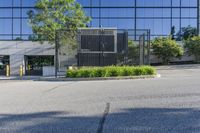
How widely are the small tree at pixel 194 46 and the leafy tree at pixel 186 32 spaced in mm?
4822

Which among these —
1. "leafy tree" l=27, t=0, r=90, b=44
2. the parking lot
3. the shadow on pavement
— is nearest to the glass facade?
"leafy tree" l=27, t=0, r=90, b=44

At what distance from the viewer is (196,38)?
45.8 m

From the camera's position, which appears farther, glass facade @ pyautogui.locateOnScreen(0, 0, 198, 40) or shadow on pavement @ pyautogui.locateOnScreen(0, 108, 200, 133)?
glass facade @ pyautogui.locateOnScreen(0, 0, 198, 40)

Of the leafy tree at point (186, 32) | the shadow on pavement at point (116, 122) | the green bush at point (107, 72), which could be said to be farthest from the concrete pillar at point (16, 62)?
the shadow on pavement at point (116, 122)

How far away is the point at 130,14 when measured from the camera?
51781mm

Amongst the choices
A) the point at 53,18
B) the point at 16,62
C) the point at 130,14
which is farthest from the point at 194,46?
the point at 16,62

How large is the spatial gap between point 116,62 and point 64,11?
37.4 ft

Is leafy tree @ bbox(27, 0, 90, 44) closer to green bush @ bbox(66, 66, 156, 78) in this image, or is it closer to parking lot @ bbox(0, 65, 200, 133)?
green bush @ bbox(66, 66, 156, 78)

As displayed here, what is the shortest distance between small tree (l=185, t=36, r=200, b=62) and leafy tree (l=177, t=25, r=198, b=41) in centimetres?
482

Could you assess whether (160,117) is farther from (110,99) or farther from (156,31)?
(156,31)

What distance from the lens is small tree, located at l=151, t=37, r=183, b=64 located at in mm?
44719

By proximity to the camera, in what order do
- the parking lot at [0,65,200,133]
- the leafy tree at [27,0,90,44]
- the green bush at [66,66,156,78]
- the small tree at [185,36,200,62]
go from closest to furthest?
the parking lot at [0,65,200,133] < the green bush at [66,66,156,78] < the leafy tree at [27,0,90,44] < the small tree at [185,36,200,62]

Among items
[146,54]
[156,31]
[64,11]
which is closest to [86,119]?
[146,54]

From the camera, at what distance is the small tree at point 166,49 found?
44.7m
